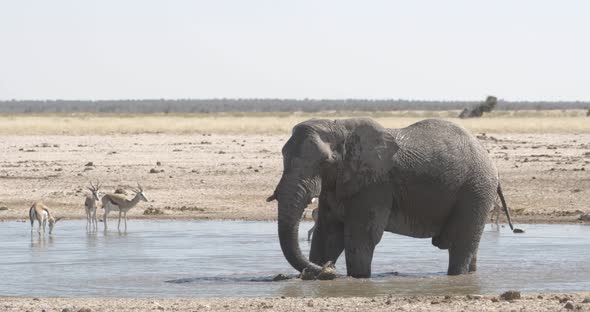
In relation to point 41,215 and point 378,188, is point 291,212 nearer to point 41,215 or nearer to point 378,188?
point 378,188

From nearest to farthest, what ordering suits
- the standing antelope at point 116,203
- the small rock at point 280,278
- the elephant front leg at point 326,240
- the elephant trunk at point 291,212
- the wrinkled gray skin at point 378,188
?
the elephant trunk at point 291,212 < the wrinkled gray skin at point 378,188 < the small rock at point 280,278 < the elephant front leg at point 326,240 < the standing antelope at point 116,203

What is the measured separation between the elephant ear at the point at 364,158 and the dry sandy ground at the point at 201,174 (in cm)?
896

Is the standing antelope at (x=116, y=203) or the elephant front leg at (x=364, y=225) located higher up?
the elephant front leg at (x=364, y=225)

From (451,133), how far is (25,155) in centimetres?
2329

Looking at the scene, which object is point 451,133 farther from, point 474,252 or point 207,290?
point 207,290

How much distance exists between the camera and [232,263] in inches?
666

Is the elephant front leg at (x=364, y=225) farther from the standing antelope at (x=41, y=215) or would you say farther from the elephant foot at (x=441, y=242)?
the standing antelope at (x=41, y=215)

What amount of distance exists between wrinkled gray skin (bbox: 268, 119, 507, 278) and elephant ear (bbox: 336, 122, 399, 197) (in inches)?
0.5

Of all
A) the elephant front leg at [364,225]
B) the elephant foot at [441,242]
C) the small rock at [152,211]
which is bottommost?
the small rock at [152,211]

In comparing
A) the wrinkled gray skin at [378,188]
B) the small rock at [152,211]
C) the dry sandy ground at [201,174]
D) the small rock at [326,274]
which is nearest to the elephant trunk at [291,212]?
the wrinkled gray skin at [378,188]

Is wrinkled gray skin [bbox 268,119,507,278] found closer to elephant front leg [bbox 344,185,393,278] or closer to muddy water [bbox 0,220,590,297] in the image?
elephant front leg [bbox 344,185,393,278]

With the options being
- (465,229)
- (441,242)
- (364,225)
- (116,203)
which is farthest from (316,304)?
(116,203)

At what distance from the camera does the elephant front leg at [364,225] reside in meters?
14.4

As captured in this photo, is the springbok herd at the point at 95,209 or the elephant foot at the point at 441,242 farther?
the springbok herd at the point at 95,209
